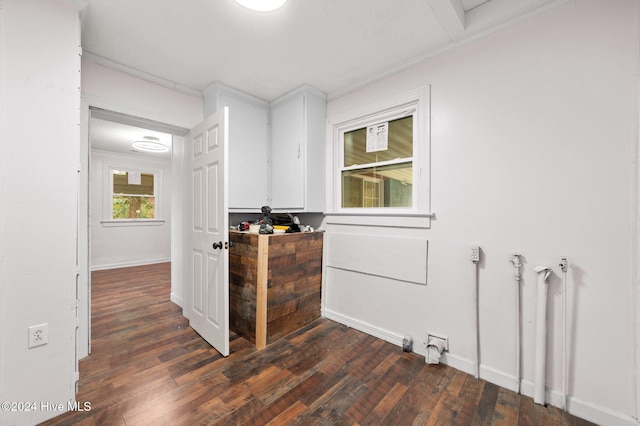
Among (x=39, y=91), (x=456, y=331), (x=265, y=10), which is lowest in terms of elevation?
(x=456, y=331)

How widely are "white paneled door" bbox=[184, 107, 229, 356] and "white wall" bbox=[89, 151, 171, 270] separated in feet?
13.4

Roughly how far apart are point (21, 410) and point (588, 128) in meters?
3.65

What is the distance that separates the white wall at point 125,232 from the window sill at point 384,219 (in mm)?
5220

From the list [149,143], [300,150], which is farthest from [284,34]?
[149,143]

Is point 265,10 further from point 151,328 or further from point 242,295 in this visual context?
point 151,328

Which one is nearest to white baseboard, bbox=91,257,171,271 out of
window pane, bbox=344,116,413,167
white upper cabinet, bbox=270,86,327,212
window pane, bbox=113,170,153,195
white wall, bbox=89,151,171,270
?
white wall, bbox=89,151,171,270

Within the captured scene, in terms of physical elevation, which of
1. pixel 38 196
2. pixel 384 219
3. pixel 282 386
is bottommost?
pixel 282 386

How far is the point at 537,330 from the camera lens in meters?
1.68

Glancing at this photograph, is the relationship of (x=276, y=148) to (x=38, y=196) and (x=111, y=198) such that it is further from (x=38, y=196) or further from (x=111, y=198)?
(x=111, y=198)

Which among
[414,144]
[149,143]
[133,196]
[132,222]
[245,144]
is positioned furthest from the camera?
[133,196]

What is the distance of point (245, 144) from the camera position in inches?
115

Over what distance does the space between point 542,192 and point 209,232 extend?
2569 millimetres

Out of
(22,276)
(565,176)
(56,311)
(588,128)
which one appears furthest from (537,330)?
(22,276)

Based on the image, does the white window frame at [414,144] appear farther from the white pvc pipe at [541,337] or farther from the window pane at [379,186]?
the white pvc pipe at [541,337]
